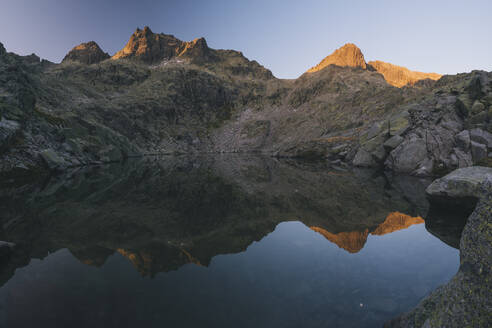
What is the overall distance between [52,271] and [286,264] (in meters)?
7.89

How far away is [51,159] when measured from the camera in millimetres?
34500

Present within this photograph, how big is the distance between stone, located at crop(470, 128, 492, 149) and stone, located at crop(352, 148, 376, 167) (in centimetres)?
1405

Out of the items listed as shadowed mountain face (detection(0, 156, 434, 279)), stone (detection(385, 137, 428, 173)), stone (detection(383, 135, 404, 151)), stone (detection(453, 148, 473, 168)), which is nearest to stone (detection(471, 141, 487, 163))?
stone (detection(453, 148, 473, 168))

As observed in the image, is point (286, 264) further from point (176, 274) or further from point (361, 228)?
point (361, 228)

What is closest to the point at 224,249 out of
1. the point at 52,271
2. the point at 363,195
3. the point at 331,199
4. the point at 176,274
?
the point at 176,274

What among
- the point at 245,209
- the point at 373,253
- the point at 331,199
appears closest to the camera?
the point at 373,253

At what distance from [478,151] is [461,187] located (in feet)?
68.3

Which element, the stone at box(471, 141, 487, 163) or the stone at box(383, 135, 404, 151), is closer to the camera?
the stone at box(471, 141, 487, 163)

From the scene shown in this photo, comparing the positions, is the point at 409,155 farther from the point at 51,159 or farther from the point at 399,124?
the point at 51,159

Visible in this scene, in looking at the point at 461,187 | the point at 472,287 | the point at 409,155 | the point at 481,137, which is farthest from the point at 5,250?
the point at 481,137

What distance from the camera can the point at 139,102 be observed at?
374 ft

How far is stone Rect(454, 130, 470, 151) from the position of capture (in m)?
26.3

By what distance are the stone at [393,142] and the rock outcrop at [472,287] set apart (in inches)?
1439

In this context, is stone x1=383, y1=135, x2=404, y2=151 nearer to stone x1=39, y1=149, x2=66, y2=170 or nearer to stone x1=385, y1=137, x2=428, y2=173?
stone x1=385, y1=137, x2=428, y2=173
